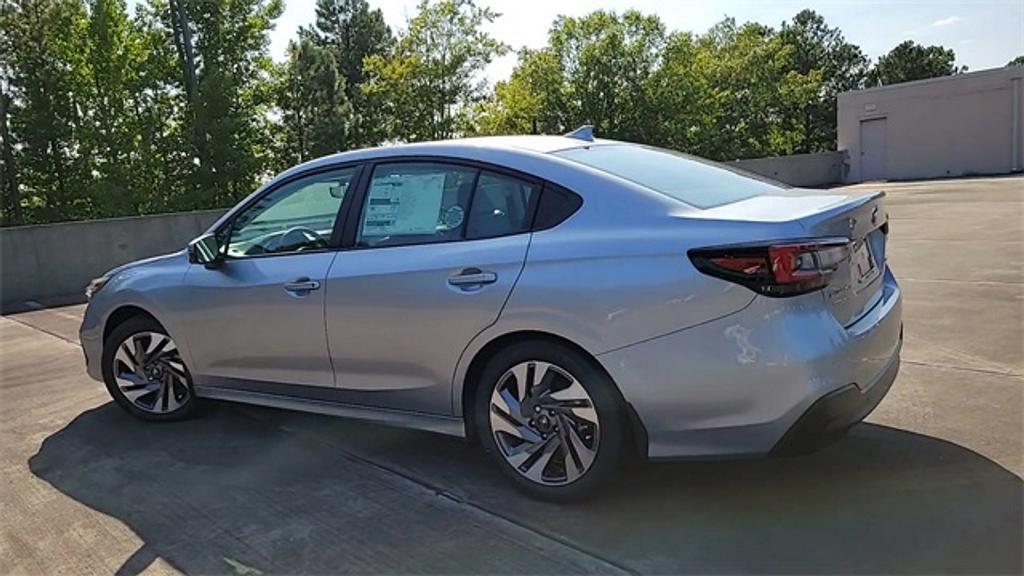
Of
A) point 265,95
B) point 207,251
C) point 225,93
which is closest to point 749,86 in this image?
point 265,95

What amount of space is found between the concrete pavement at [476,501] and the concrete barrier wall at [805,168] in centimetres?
2311

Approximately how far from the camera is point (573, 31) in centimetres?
3394

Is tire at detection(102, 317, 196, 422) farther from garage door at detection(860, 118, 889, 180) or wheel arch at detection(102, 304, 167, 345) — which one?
garage door at detection(860, 118, 889, 180)

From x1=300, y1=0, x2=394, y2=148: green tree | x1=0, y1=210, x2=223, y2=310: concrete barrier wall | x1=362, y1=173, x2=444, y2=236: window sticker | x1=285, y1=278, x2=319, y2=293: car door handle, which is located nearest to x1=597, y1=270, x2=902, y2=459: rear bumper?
x1=362, y1=173, x2=444, y2=236: window sticker

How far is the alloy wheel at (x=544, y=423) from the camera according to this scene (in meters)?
3.03

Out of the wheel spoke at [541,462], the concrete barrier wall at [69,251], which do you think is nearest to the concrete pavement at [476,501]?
the wheel spoke at [541,462]

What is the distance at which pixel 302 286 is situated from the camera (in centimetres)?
373

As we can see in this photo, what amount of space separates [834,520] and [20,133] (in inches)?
1259

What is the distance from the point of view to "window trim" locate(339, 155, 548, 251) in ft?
10.5

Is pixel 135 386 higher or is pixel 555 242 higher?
pixel 555 242

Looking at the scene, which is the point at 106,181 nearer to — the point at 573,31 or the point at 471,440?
the point at 573,31

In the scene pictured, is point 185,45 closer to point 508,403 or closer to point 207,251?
point 207,251

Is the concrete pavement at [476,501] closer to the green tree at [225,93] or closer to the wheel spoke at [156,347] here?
the wheel spoke at [156,347]

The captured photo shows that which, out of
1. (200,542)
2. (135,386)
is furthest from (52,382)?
(200,542)
